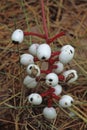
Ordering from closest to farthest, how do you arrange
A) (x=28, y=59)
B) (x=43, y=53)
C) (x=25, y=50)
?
(x=43, y=53) → (x=28, y=59) → (x=25, y=50)

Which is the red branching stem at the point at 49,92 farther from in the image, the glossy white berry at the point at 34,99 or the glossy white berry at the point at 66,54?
the glossy white berry at the point at 66,54

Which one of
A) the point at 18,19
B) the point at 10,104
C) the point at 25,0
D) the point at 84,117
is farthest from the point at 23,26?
the point at 84,117

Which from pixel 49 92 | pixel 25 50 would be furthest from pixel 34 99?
pixel 25 50

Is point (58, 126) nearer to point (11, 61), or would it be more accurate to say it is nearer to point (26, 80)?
point (26, 80)

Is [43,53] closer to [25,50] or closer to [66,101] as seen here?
[66,101]

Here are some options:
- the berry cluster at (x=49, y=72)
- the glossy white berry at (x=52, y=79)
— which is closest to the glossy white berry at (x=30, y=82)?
the berry cluster at (x=49, y=72)
